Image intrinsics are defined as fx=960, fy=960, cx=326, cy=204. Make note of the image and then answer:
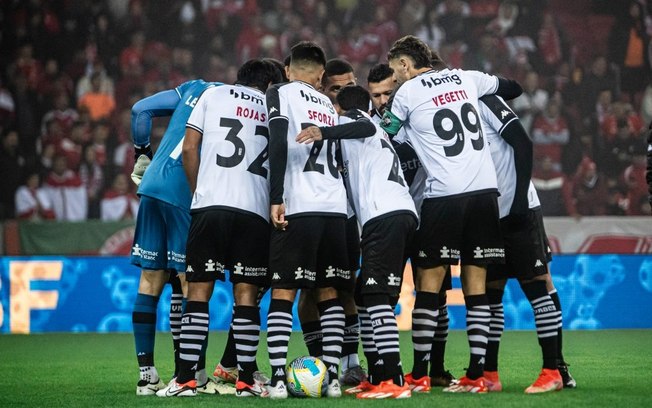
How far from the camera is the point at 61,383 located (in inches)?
285

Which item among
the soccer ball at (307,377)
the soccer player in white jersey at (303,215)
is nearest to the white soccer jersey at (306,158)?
the soccer player in white jersey at (303,215)

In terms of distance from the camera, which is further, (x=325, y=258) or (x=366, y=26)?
(x=366, y=26)

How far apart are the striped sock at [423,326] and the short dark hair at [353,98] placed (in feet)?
4.43

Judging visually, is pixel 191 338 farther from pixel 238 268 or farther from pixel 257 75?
pixel 257 75

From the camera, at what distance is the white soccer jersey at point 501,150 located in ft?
21.8

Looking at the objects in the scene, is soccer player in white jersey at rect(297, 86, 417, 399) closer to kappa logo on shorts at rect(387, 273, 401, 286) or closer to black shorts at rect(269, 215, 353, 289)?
kappa logo on shorts at rect(387, 273, 401, 286)

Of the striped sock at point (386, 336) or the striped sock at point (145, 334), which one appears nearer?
the striped sock at point (386, 336)

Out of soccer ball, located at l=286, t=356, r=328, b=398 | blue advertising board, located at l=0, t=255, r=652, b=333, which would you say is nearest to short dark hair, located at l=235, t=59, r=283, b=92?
soccer ball, located at l=286, t=356, r=328, b=398

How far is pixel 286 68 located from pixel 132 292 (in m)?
6.07

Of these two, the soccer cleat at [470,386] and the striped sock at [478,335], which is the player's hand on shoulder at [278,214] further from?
the soccer cleat at [470,386]

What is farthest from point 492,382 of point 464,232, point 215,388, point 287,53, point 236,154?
point 287,53

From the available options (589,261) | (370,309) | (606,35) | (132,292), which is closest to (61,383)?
(370,309)

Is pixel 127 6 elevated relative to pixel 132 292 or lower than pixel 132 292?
elevated

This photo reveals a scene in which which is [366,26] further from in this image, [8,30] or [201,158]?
[201,158]
